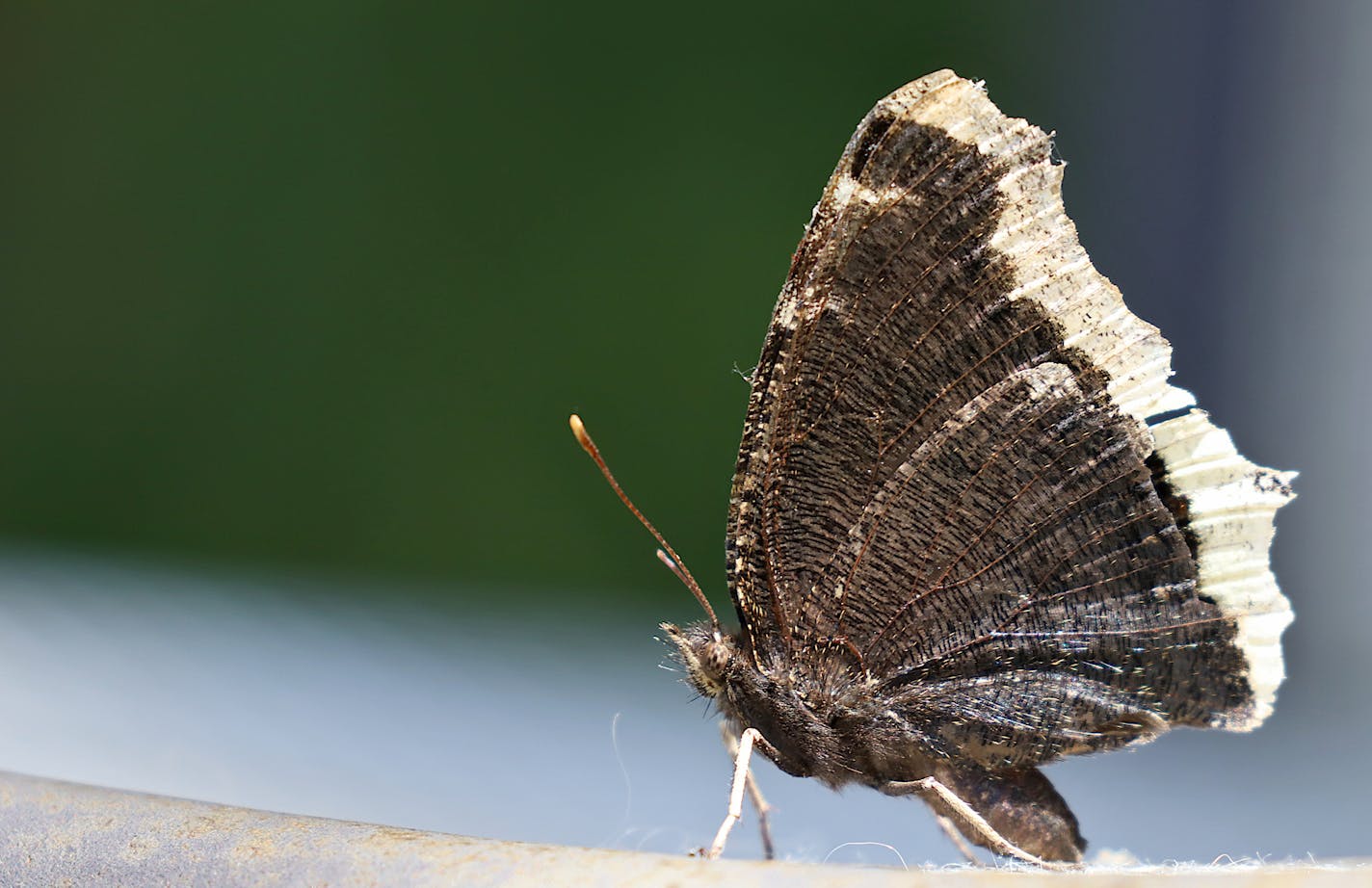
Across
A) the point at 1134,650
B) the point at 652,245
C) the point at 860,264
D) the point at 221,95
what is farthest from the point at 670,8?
the point at 1134,650

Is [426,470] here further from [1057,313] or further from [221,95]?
[1057,313]

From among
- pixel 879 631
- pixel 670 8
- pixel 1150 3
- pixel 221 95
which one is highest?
pixel 1150 3

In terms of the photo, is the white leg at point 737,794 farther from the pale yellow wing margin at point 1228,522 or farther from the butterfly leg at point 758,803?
the pale yellow wing margin at point 1228,522

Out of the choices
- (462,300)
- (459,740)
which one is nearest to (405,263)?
(462,300)

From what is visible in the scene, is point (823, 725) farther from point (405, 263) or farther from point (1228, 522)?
point (405, 263)

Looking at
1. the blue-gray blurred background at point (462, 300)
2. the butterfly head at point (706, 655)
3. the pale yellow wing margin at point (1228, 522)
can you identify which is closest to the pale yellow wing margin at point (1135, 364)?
the pale yellow wing margin at point (1228, 522)

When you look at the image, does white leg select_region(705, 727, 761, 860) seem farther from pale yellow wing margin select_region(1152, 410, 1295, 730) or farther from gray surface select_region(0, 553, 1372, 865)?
pale yellow wing margin select_region(1152, 410, 1295, 730)
